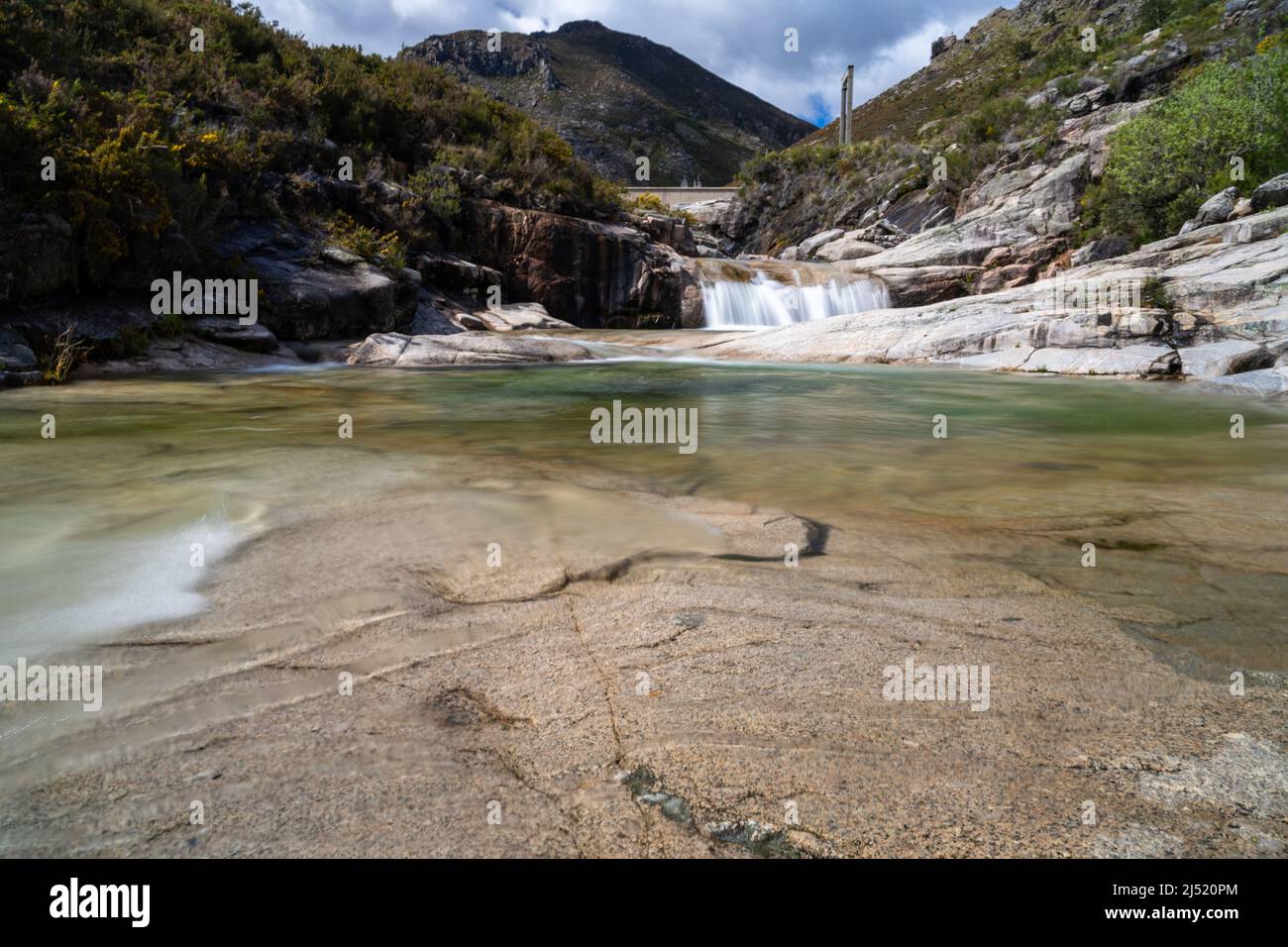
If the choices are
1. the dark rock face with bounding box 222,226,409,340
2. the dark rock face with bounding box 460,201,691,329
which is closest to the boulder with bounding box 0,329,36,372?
the dark rock face with bounding box 222,226,409,340

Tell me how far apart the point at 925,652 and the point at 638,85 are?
126 m

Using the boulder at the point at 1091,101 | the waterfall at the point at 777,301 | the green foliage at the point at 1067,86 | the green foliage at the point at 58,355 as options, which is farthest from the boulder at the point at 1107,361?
the green foliage at the point at 1067,86

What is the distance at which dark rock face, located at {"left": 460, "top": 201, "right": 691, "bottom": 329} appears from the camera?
23594 mm

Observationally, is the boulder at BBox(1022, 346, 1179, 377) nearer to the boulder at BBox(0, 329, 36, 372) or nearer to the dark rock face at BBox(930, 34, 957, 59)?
the boulder at BBox(0, 329, 36, 372)

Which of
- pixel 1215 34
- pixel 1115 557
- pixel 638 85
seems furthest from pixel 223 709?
pixel 638 85

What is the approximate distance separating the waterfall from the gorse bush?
19.6 ft

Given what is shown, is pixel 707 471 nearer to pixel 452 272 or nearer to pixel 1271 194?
pixel 452 272

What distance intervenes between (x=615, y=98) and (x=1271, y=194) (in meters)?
102

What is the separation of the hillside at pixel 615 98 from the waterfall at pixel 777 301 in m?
63.6

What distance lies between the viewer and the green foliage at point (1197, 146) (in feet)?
63.8

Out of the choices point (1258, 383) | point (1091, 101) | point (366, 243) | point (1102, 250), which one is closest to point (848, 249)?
point (1102, 250)

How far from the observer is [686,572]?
11.2ft

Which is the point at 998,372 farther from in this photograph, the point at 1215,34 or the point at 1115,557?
the point at 1215,34

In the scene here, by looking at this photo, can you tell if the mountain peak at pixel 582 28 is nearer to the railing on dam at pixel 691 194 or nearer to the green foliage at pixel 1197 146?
the railing on dam at pixel 691 194
